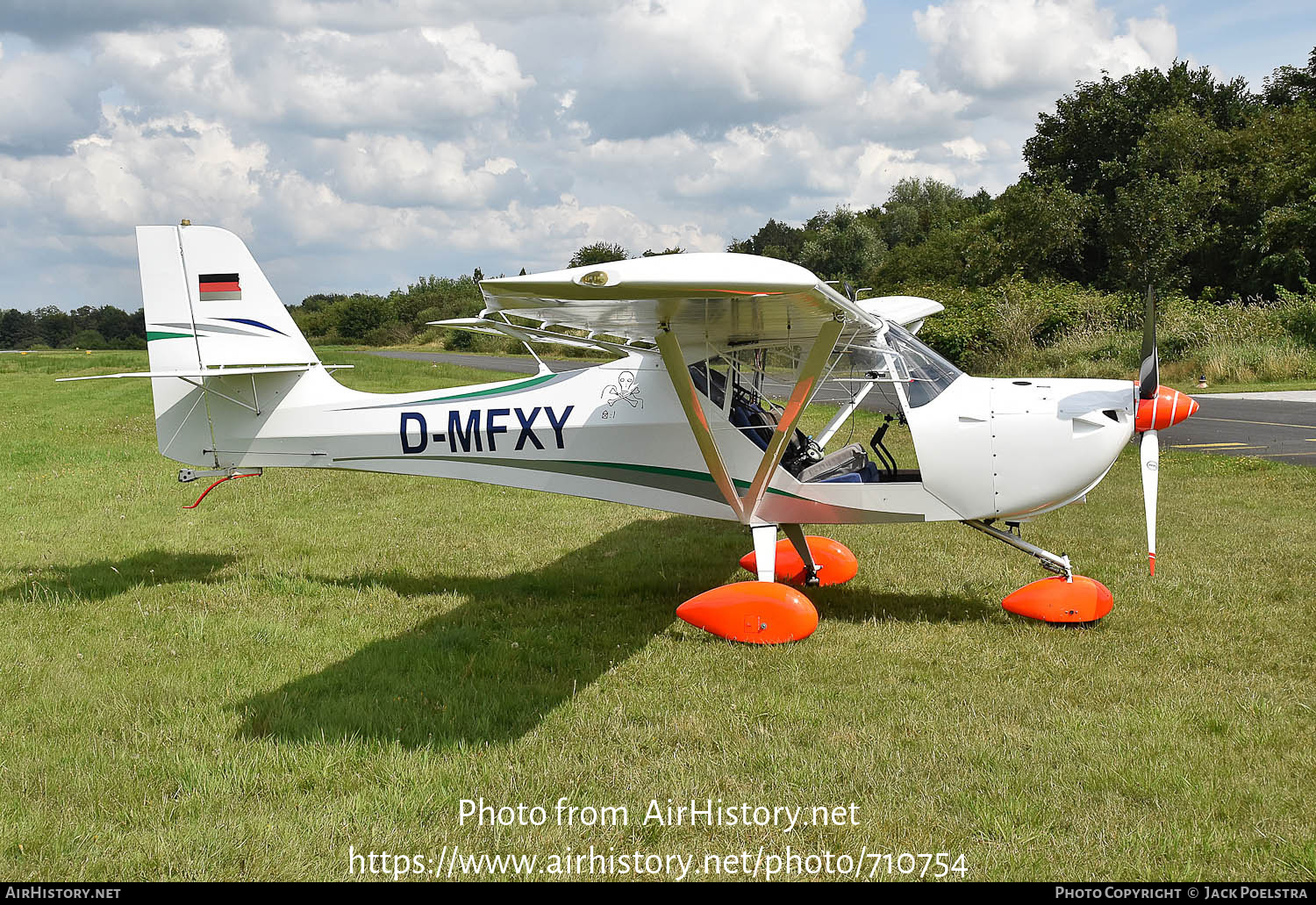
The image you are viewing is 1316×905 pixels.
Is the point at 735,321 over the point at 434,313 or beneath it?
beneath

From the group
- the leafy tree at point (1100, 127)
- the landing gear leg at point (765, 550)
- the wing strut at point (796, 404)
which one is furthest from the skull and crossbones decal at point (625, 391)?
the leafy tree at point (1100, 127)

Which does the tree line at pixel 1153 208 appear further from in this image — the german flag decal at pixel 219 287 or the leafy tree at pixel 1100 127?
the german flag decal at pixel 219 287

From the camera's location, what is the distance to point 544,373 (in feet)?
23.5

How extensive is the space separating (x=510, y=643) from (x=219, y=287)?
3939mm

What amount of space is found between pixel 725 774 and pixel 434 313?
69.9 metres

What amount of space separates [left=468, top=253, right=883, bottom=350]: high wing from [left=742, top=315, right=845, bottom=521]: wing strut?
0.10m

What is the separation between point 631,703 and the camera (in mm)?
4949

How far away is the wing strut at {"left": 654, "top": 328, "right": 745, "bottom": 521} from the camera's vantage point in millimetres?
5734

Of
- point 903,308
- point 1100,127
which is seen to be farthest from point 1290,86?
point 903,308

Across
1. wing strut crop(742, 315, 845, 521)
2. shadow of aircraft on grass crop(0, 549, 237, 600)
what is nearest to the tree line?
shadow of aircraft on grass crop(0, 549, 237, 600)

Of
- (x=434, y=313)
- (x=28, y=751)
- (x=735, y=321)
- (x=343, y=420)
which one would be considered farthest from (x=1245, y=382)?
(x=434, y=313)

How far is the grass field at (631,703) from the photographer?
11.8ft

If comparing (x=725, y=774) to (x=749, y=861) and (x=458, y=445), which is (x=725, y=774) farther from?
(x=458, y=445)

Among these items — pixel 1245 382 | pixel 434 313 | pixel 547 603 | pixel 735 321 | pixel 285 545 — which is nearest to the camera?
pixel 735 321
